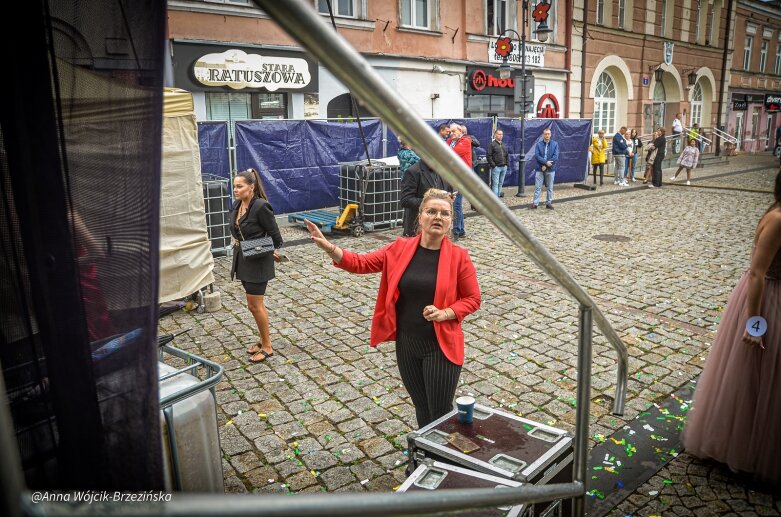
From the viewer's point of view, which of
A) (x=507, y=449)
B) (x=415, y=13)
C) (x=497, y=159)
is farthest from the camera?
(x=415, y=13)

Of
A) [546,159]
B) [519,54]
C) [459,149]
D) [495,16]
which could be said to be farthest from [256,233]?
[519,54]

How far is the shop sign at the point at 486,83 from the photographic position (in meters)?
21.5

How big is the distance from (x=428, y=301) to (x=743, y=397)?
2221 mm

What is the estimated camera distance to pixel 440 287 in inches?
141

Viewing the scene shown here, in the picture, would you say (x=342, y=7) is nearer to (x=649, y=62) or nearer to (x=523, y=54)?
(x=523, y=54)

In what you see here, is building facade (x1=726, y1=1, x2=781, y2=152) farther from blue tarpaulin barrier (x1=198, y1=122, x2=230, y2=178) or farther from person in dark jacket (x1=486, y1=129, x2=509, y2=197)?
blue tarpaulin barrier (x1=198, y1=122, x2=230, y2=178)

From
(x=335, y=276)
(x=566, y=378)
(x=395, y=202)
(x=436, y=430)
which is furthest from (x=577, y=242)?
(x=436, y=430)

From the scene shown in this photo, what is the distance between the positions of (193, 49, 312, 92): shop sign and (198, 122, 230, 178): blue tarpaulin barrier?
14.9 ft

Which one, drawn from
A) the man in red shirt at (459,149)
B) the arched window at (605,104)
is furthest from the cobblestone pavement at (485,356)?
the arched window at (605,104)

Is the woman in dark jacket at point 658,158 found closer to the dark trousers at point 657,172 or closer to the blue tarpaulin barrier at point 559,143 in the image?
the dark trousers at point 657,172

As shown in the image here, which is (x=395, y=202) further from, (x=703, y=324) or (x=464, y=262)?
(x=464, y=262)

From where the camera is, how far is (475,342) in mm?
6285

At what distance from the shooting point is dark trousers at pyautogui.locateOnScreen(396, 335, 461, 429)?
11.8ft

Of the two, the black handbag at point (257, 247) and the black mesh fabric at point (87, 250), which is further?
the black handbag at point (257, 247)
